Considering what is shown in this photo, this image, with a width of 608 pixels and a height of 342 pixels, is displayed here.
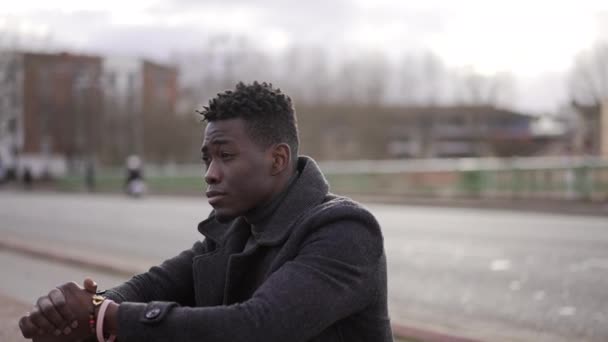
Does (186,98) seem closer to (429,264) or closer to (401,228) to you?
(401,228)

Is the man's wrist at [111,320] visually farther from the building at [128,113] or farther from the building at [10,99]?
the building at [128,113]

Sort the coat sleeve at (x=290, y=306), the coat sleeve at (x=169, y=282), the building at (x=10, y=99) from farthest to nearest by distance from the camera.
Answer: the building at (x=10, y=99)
the coat sleeve at (x=169, y=282)
the coat sleeve at (x=290, y=306)

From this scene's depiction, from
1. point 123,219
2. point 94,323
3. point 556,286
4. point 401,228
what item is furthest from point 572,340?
point 123,219

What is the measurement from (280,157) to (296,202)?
140 mm

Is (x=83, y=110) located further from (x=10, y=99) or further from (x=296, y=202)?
(x=296, y=202)

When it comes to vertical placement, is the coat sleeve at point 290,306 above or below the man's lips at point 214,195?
below

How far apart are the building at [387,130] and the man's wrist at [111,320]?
59.1 m

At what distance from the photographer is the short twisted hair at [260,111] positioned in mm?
2281

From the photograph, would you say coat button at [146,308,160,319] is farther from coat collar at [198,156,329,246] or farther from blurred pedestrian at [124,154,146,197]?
blurred pedestrian at [124,154,146,197]

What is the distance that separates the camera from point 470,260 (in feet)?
33.6

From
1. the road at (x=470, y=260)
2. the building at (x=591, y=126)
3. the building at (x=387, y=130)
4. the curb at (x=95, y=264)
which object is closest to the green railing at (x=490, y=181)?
the road at (x=470, y=260)

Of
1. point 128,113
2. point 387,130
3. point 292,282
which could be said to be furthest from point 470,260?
point 387,130

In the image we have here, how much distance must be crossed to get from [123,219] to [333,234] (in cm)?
1651

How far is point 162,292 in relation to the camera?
2723mm
